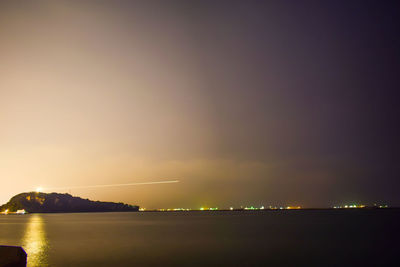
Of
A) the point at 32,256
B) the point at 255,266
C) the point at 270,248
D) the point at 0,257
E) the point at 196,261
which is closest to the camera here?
the point at 0,257

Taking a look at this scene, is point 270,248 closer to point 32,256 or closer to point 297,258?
point 297,258

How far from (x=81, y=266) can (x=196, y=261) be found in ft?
40.5

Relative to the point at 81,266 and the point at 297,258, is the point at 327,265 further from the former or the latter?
the point at 81,266

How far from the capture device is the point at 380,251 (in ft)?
145

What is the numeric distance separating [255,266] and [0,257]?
76.2ft

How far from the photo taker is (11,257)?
23.0 metres

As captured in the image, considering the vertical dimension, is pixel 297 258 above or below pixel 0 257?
below

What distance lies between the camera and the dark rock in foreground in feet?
73.8

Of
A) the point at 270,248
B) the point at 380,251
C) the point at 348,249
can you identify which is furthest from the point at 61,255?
the point at 380,251

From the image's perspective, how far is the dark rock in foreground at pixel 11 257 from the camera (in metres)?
22.5

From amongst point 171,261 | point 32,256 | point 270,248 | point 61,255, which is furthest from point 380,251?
point 32,256

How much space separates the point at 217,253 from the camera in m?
42.6

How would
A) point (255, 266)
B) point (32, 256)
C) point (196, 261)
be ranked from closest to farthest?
1. point (255, 266)
2. point (196, 261)
3. point (32, 256)

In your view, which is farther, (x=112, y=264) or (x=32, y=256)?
(x=32, y=256)
